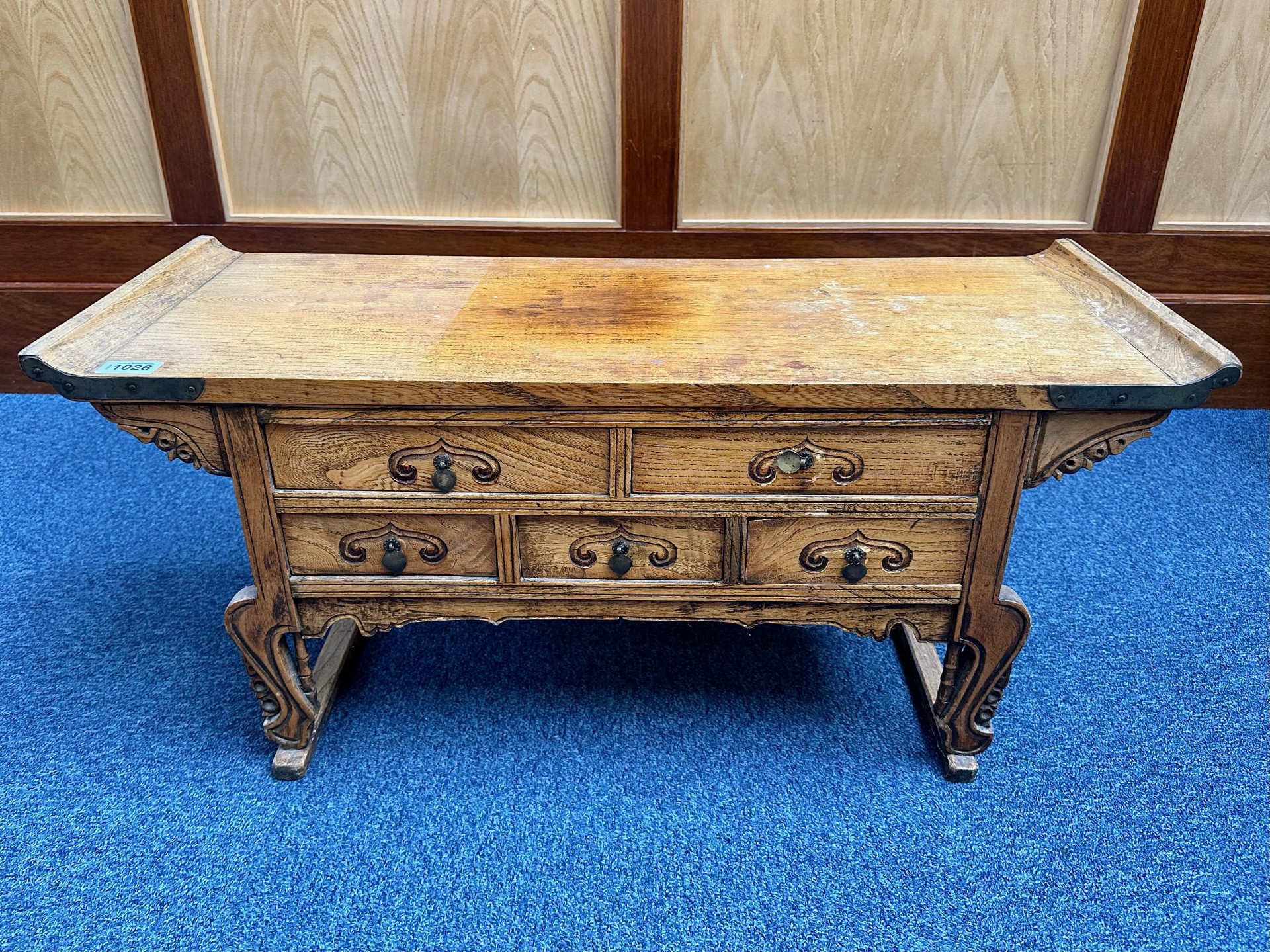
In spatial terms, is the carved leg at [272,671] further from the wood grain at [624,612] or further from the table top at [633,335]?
the table top at [633,335]

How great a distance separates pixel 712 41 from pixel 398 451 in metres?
1.55

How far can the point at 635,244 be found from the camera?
102 inches

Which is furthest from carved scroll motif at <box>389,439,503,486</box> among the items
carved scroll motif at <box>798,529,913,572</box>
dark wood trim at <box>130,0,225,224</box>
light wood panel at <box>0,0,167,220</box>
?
light wood panel at <box>0,0,167,220</box>

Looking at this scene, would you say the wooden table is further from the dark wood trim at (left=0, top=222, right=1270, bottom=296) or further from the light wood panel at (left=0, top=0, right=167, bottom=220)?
the light wood panel at (left=0, top=0, right=167, bottom=220)

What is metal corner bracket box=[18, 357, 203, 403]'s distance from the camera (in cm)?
Answer: 129

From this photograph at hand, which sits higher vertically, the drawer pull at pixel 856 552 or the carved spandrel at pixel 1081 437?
the carved spandrel at pixel 1081 437

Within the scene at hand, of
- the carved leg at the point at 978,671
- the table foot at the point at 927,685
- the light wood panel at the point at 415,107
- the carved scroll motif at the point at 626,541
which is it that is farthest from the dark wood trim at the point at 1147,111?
the carved scroll motif at the point at 626,541

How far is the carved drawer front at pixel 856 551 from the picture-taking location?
4.67ft

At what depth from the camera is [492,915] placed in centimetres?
138

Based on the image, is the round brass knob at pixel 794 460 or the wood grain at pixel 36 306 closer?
the round brass knob at pixel 794 460

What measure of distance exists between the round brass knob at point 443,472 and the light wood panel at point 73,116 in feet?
5.72

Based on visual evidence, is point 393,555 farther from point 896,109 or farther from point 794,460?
point 896,109

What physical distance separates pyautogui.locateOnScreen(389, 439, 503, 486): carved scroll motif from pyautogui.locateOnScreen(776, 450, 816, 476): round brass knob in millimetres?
399

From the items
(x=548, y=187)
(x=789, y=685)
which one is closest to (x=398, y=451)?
(x=789, y=685)
